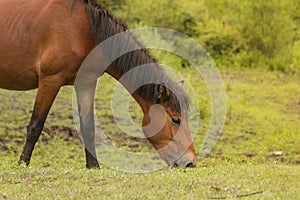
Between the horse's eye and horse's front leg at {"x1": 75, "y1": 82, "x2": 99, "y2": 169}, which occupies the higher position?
the horse's eye

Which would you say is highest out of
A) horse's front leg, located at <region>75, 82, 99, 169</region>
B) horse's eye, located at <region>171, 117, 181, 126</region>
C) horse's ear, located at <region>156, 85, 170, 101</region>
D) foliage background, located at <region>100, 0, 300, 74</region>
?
horse's ear, located at <region>156, 85, 170, 101</region>

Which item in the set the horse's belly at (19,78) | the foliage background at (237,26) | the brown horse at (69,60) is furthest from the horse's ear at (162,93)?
the foliage background at (237,26)

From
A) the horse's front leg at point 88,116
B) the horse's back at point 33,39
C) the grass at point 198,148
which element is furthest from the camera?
the horse's front leg at point 88,116

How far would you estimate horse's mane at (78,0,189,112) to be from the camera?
6941 millimetres

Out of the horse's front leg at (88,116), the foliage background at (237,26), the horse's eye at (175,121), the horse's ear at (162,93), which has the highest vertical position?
the horse's ear at (162,93)

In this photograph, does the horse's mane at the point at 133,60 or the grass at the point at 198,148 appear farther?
the horse's mane at the point at 133,60

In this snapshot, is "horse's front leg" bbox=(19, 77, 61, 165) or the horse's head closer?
the horse's head

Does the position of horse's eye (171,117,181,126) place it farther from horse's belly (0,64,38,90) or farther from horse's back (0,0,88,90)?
horse's belly (0,64,38,90)

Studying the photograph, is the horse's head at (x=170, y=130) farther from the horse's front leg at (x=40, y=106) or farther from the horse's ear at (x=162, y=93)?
the horse's front leg at (x=40, y=106)

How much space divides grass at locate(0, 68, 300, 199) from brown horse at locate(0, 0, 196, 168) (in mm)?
467

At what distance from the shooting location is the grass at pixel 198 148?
538 centimetres

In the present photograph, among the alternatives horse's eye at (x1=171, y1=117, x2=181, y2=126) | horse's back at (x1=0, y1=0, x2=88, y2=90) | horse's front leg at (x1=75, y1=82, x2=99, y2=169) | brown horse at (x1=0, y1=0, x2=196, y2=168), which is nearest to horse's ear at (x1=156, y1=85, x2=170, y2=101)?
brown horse at (x1=0, y1=0, x2=196, y2=168)

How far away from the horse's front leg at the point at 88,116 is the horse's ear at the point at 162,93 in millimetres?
878

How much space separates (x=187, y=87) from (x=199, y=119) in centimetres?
183
